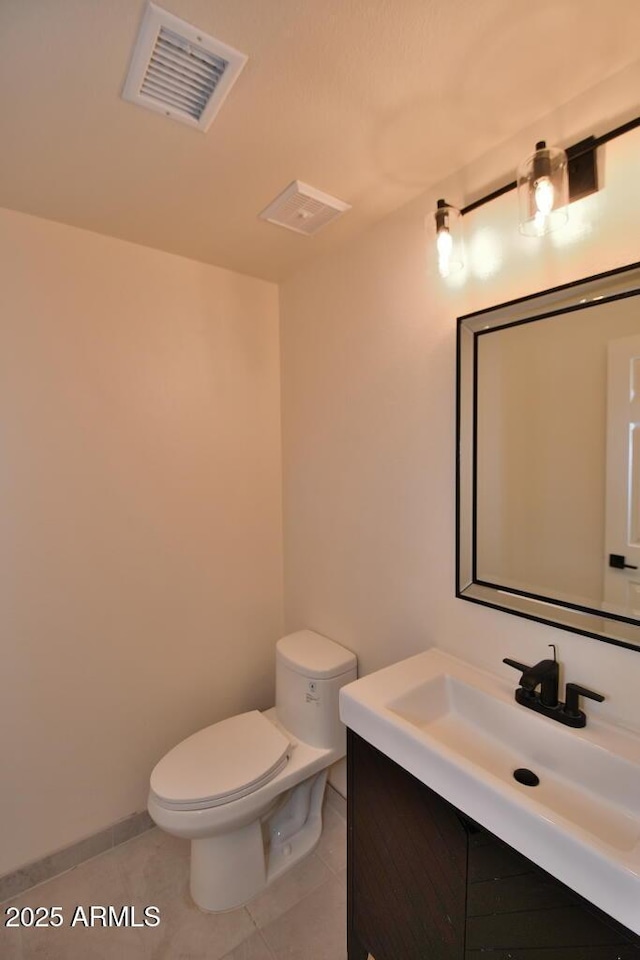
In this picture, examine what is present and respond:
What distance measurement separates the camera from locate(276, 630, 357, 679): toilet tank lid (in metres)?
1.71

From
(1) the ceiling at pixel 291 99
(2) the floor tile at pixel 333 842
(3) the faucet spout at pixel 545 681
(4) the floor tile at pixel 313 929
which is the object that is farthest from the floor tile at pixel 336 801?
(1) the ceiling at pixel 291 99

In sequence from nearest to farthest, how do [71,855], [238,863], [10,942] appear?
[10,942] → [238,863] → [71,855]

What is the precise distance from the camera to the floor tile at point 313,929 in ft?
4.52

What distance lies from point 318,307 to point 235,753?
5.90 ft

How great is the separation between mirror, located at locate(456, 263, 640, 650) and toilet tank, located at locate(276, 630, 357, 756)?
0.65 m

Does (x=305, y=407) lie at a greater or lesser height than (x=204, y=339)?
lesser

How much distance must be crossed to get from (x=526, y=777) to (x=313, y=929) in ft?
3.30

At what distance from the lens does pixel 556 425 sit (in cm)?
118

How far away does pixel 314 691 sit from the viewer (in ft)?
5.61

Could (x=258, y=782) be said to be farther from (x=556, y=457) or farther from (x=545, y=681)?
(x=556, y=457)

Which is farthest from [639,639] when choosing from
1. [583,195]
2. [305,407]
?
[305,407]

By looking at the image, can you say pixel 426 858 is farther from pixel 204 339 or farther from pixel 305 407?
pixel 204 339

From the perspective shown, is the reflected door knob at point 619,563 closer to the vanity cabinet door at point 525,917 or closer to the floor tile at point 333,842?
the vanity cabinet door at point 525,917

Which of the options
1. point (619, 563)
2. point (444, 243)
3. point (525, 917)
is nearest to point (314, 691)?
point (525, 917)
